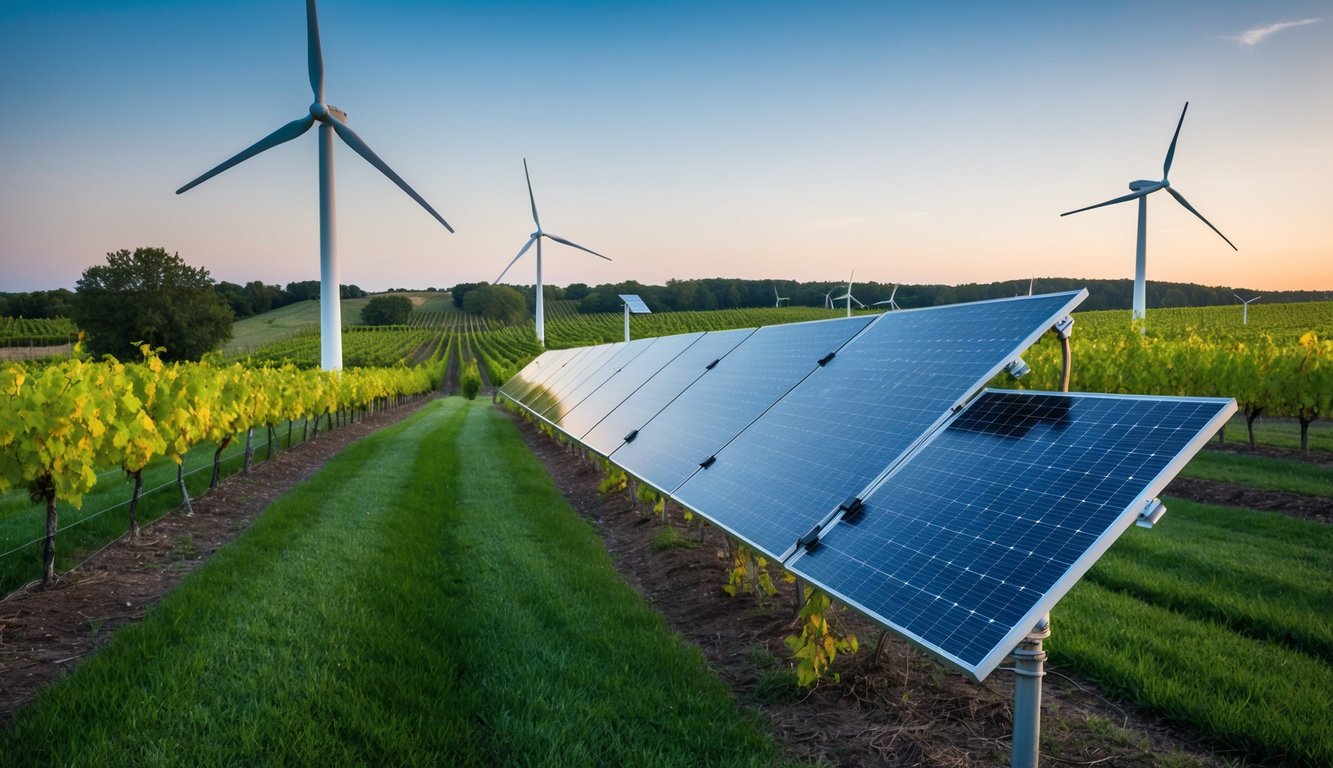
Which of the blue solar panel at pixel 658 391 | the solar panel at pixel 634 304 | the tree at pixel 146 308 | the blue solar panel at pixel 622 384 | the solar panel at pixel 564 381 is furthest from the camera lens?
the tree at pixel 146 308

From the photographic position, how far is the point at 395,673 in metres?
5.25

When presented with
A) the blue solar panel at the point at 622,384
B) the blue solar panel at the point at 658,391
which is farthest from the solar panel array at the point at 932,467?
the blue solar panel at the point at 622,384

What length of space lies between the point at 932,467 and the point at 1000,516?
791 millimetres

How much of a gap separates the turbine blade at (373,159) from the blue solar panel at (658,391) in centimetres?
2146

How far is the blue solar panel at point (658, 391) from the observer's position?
995 centimetres

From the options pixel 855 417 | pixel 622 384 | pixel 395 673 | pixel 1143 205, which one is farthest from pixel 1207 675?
pixel 1143 205

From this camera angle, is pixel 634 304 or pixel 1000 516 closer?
pixel 1000 516

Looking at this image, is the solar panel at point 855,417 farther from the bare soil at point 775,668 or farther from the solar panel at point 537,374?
the solar panel at point 537,374

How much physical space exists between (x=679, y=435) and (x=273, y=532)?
6.27m

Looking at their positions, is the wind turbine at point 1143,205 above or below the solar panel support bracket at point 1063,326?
above

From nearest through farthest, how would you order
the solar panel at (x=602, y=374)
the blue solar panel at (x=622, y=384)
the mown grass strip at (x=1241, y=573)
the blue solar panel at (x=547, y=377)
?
the mown grass strip at (x=1241, y=573)
the blue solar panel at (x=622, y=384)
the solar panel at (x=602, y=374)
the blue solar panel at (x=547, y=377)

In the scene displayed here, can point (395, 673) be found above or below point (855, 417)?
below

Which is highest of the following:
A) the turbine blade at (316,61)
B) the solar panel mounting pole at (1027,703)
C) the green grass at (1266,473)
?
the turbine blade at (316,61)

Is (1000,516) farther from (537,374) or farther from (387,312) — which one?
(387,312)
